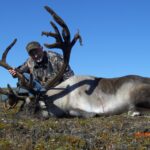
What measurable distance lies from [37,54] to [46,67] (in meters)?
0.36

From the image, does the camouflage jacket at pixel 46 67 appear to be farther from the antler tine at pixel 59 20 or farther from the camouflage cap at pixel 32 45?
the antler tine at pixel 59 20

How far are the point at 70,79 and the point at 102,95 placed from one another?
0.78 metres

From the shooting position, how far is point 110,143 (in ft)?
17.7

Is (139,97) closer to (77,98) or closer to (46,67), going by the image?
(77,98)

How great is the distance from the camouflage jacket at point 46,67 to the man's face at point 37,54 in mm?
104

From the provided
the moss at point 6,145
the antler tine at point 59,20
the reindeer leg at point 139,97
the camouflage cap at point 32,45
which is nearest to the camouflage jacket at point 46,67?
the camouflage cap at point 32,45

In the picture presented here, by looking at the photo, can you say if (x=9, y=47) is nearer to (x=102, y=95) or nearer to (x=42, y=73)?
(x=42, y=73)

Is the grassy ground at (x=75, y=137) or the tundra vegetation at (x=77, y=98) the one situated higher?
the tundra vegetation at (x=77, y=98)

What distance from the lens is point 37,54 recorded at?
1051cm

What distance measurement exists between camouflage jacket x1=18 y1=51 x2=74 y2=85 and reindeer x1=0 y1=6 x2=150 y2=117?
25.2 inches

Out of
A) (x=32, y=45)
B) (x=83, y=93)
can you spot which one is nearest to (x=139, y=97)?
(x=83, y=93)

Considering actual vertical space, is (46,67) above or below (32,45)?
below

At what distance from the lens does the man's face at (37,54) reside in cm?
1049

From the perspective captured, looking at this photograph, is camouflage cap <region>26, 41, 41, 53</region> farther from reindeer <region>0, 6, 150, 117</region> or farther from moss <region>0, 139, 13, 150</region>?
moss <region>0, 139, 13, 150</region>
